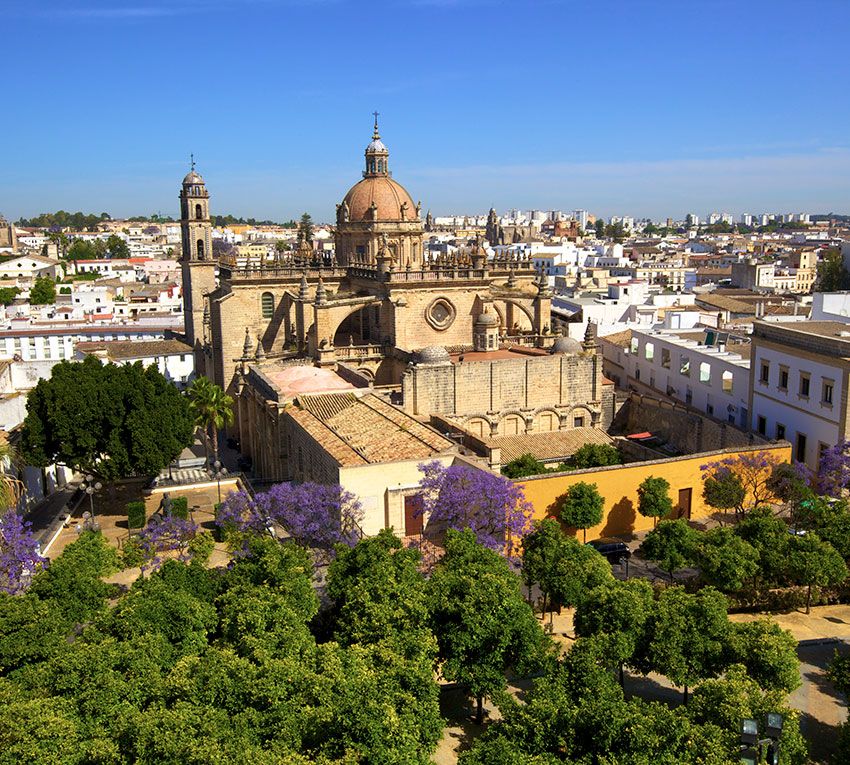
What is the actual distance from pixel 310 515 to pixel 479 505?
461 centimetres

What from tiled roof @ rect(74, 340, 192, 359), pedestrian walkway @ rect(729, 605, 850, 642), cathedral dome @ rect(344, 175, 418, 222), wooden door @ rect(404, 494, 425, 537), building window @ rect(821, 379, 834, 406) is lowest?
pedestrian walkway @ rect(729, 605, 850, 642)

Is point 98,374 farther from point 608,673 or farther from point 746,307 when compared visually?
point 746,307

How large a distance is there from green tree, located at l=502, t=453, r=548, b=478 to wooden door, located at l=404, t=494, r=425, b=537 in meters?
4.74

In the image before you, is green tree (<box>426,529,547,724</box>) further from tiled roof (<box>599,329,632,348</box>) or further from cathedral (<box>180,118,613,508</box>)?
tiled roof (<box>599,329,632,348</box>)

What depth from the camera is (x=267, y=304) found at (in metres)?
45.7

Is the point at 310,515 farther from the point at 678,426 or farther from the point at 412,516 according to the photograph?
the point at 678,426

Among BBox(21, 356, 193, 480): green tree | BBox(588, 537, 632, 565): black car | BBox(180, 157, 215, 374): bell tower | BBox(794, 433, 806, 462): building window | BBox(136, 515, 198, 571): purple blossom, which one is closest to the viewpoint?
BBox(136, 515, 198, 571): purple blossom

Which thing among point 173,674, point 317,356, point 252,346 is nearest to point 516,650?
point 173,674

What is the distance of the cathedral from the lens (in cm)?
3269

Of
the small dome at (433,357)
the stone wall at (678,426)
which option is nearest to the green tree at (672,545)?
the stone wall at (678,426)

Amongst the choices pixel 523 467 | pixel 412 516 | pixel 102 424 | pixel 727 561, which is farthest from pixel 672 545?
pixel 102 424

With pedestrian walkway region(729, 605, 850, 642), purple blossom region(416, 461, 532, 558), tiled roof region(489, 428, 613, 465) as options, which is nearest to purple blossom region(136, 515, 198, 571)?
purple blossom region(416, 461, 532, 558)

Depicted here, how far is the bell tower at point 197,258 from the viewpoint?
167ft

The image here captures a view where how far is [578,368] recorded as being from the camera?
37.1 meters
